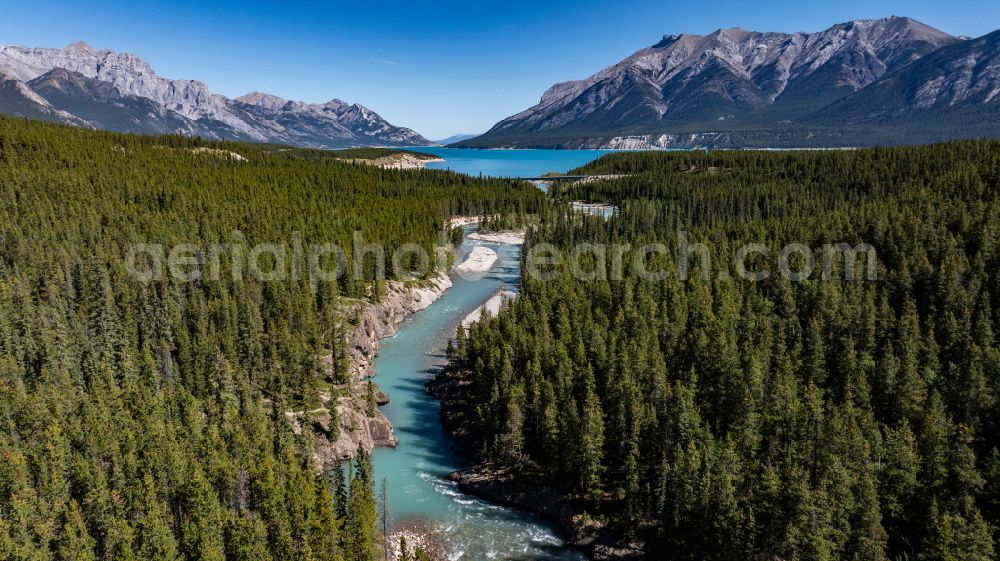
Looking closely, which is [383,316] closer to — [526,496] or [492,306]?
[492,306]

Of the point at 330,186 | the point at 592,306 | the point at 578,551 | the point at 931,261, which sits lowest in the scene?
the point at 578,551

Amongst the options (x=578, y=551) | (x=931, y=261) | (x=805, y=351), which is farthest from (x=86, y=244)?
(x=931, y=261)

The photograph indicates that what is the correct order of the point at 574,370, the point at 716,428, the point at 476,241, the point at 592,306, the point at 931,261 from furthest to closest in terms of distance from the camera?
the point at 476,241 < the point at 931,261 < the point at 592,306 < the point at 574,370 < the point at 716,428

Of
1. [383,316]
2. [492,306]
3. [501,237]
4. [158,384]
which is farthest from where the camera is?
[501,237]

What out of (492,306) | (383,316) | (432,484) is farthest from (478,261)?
(432,484)

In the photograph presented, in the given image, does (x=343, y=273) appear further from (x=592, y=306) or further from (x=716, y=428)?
(x=716, y=428)

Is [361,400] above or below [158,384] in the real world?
below
